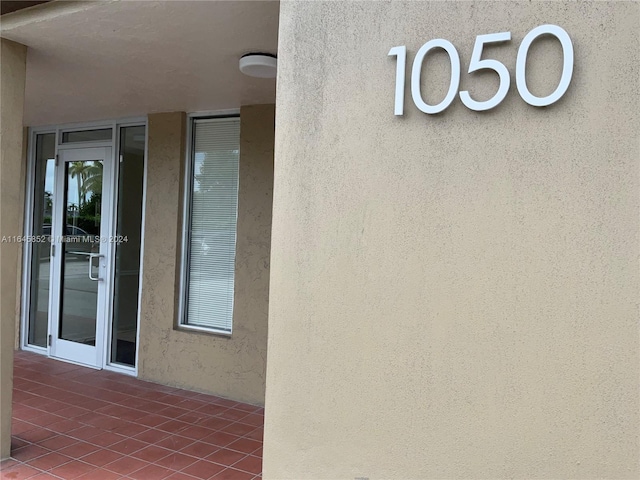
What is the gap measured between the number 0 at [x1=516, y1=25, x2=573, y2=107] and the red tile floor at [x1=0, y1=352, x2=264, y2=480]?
282 cm

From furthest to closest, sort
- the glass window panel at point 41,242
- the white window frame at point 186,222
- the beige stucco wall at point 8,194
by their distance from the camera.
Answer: the glass window panel at point 41,242 → the white window frame at point 186,222 → the beige stucco wall at point 8,194

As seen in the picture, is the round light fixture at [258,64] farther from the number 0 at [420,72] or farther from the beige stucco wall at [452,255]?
the number 0 at [420,72]

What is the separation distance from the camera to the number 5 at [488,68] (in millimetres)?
2041

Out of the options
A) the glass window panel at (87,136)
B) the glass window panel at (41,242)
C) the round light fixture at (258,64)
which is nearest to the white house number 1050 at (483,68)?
the round light fixture at (258,64)

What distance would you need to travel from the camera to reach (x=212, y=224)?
519 cm

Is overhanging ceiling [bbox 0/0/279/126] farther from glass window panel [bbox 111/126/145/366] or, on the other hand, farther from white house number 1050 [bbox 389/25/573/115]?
white house number 1050 [bbox 389/25/573/115]

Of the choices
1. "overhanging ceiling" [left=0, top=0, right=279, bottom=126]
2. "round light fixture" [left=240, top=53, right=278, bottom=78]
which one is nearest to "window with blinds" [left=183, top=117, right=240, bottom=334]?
"overhanging ceiling" [left=0, top=0, right=279, bottom=126]

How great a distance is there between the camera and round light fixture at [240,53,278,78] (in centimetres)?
348

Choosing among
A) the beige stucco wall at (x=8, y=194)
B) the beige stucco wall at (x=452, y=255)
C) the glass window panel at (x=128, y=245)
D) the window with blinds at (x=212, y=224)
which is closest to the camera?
the beige stucco wall at (x=452, y=255)

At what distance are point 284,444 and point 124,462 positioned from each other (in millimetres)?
1690

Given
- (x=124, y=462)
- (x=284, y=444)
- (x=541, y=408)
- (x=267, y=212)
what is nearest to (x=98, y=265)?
(x=267, y=212)

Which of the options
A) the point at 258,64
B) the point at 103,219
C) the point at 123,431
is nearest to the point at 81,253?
the point at 103,219

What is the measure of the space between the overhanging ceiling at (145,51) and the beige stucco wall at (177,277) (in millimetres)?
357

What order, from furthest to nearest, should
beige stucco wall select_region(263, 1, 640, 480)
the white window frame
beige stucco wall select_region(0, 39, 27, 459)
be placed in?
1. the white window frame
2. beige stucco wall select_region(0, 39, 27, 459)
3. beige stucco wall select_region(263, 1, 640, 480)
